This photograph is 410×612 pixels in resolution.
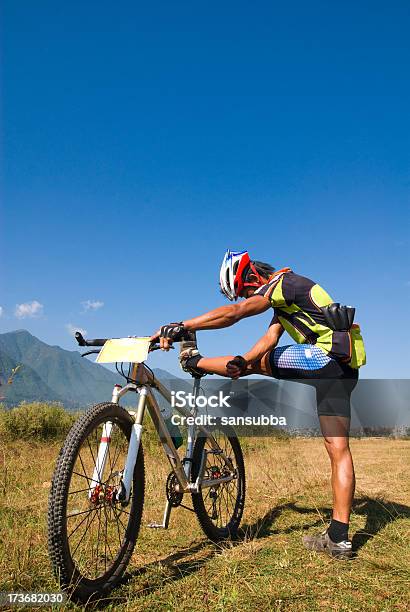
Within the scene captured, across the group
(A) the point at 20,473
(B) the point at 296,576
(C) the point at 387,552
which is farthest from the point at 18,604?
(A) the point at 20,473

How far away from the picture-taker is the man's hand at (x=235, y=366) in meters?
4.24

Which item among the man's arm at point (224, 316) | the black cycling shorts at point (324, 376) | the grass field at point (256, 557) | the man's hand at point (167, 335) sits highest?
the man's arm at point (224, 316)

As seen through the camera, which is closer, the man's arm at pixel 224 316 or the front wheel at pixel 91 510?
the front wheel at pixel 91 510

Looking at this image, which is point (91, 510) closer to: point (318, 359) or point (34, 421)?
point (318, 359)

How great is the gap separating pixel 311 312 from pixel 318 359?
0.41 meters

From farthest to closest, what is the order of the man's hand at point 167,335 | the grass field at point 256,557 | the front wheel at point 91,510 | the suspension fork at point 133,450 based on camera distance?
1. the man's hand at point 167,335
2. the suspension fork at point 133,450
3. the grass field at point 256,557
4. the front wheel at point 91,510

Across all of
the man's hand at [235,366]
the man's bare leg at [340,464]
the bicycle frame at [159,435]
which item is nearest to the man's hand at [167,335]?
the bicycle frame at [159,435]

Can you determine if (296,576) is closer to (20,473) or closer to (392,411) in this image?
(20,473)

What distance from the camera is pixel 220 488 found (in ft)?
16.6

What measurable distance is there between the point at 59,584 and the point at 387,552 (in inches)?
107

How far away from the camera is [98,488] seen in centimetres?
334

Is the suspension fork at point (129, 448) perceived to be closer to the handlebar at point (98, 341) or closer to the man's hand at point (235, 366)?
the handlebar at point (98, 341)

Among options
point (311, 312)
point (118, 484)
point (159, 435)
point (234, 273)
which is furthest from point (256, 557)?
point (234, 273)

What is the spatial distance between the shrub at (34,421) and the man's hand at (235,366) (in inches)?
384
